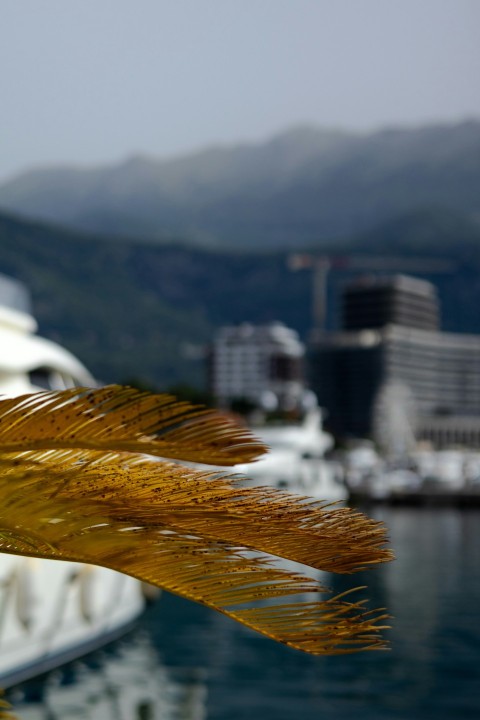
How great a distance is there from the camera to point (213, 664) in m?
20.6

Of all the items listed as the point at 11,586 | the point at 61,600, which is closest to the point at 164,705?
the point at 61,600

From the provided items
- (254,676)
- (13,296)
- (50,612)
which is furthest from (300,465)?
(50,612)

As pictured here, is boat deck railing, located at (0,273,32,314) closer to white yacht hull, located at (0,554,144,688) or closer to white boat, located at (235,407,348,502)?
white yacht hull, located at (0,554,144,688)

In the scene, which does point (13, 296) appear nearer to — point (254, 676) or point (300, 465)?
point (254, 676)

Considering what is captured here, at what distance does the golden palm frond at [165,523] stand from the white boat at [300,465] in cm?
4943

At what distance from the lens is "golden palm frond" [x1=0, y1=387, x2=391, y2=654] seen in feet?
19.5

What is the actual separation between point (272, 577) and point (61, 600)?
11.1 metres

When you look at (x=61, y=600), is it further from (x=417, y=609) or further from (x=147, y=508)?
(x=417, y=609)

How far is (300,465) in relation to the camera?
65875 mm

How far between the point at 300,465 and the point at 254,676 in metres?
46.5

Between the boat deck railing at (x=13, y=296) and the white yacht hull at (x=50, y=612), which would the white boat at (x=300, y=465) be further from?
the white yacht hull at (x=50, y=612)

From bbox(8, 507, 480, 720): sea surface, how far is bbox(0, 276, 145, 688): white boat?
0.44 meters

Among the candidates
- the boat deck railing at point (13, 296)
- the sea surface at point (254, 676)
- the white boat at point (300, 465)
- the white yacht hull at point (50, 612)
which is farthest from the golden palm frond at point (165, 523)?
the white boat at point (300, 465)

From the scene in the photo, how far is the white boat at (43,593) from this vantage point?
49.2 ft
